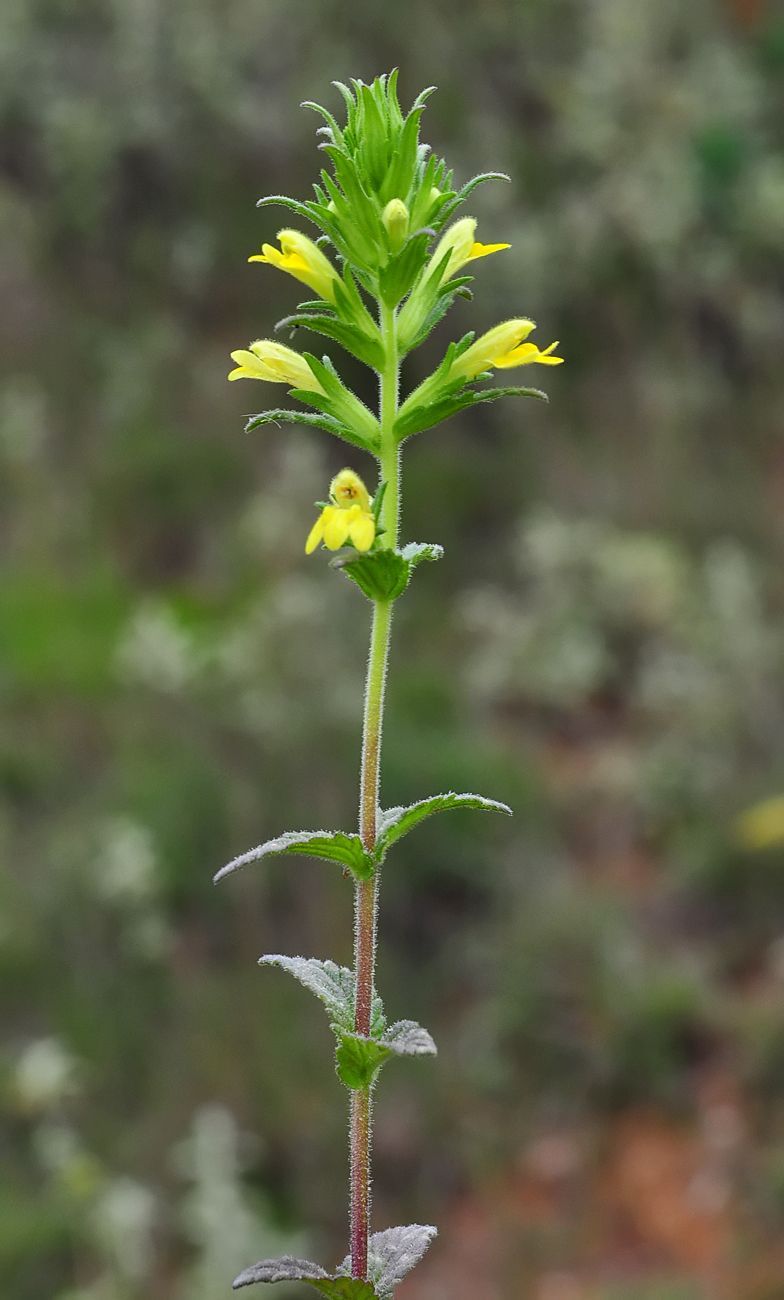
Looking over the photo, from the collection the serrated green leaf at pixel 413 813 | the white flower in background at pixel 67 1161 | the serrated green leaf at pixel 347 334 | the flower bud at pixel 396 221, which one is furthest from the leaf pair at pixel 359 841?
the white flower in background at pixel 67 1161

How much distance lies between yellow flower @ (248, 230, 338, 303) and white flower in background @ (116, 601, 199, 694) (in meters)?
5.14

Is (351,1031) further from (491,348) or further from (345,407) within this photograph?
(491,348)

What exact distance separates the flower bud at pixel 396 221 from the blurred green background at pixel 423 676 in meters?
3.47

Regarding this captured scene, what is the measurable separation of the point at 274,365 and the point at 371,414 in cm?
19

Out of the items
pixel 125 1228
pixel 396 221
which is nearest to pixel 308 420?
pixel 396 221

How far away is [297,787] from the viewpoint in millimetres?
6281

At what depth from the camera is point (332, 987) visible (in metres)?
1.18

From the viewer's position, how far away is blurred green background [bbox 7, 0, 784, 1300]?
4859mm

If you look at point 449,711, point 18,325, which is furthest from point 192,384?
point 449,711

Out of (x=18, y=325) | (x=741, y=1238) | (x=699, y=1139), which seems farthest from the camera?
(x=18, y=325)

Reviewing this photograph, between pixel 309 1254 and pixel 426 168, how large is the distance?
4382 millimetres

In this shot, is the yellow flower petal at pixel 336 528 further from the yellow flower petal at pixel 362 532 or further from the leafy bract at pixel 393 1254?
the leafy bract at pixel 393 1254

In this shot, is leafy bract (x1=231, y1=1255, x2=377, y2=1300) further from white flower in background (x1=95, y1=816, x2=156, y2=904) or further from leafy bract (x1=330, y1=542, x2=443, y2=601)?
white flower in background (x1=95, y1=816, x2=156, y2=904)

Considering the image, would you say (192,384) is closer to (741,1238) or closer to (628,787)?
(628,787)
